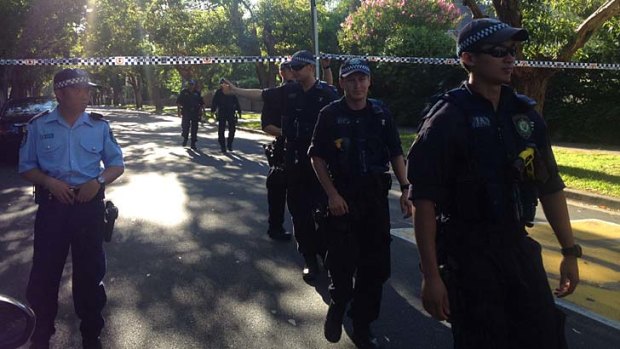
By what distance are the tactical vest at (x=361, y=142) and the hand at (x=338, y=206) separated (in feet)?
0.60

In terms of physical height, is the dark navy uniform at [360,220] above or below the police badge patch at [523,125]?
below

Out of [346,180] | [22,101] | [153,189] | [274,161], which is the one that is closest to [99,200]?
[346,180]

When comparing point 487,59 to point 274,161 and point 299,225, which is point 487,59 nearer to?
point 299,225

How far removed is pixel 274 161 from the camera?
19.2ft

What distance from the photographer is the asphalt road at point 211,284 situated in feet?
12.2

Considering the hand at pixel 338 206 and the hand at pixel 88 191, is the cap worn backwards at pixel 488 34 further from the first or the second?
the hand at pixel 88 191

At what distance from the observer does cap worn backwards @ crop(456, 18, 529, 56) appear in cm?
221

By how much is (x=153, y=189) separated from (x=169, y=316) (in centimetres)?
532

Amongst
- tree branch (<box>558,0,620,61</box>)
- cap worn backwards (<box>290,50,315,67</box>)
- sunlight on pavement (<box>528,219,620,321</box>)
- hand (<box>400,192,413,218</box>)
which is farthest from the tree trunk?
hand (<box>400,192,413,218</box>)

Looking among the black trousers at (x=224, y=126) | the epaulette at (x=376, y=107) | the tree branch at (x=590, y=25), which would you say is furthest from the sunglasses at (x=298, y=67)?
the black trousers at (x=224, y=126)

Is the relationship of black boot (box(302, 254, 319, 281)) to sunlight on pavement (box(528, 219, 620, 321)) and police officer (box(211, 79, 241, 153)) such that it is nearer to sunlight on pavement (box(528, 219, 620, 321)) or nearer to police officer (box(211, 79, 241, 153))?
sunlight on pavement (box(528, 219, 620, 321))

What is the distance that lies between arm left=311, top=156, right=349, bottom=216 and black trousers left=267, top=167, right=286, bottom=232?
1.97 meters

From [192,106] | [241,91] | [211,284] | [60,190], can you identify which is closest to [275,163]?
Answer: [241,91]

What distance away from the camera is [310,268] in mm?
4914
